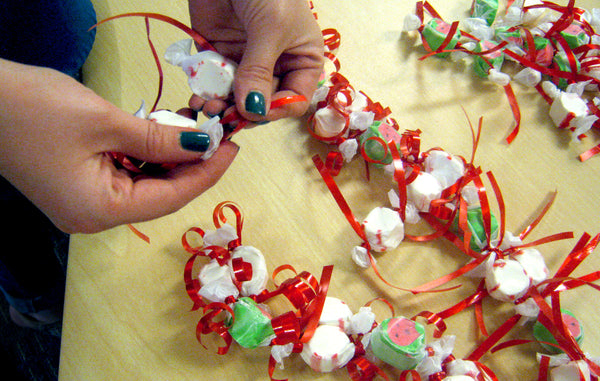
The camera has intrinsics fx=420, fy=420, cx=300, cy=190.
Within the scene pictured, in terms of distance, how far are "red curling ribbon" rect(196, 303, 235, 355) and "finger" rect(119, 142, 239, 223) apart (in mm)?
148

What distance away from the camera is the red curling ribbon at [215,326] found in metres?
0.56

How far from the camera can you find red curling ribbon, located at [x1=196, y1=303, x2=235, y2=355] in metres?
0.56

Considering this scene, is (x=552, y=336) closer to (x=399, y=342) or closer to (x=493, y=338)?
(x=493, y=338)

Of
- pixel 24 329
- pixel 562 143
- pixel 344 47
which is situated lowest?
pixel 24 329

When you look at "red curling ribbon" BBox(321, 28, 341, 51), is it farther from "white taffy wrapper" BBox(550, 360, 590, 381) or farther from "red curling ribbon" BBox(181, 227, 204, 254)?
"white taffy wrapper" BBox(550, 360, 590, 381)

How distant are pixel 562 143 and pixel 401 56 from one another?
34 cm

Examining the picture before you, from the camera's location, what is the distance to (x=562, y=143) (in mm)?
771

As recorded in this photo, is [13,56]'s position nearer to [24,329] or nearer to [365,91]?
[365,91]

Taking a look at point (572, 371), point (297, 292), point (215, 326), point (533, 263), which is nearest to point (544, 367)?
point (572, 371)

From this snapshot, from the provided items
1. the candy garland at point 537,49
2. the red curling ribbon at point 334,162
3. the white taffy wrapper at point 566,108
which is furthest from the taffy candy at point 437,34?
the red curling ribbon at point 334,162

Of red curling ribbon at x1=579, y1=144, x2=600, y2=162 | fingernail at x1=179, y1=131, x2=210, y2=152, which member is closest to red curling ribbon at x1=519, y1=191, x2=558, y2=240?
red curling ribbon at x1=579, y1=144, x2=600, y2=162

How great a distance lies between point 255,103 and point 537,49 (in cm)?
63

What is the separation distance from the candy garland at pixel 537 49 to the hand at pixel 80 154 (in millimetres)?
570

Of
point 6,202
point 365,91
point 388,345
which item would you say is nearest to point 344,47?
→ point 365,91
